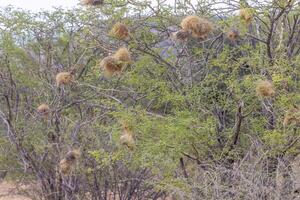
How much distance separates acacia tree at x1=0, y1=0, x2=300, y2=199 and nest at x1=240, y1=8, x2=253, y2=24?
0.5 inches

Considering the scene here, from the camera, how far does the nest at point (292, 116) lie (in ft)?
18.5

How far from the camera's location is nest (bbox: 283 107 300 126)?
5648 mm

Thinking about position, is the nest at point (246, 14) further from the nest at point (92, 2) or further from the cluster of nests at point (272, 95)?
the nest at point (92, 2)

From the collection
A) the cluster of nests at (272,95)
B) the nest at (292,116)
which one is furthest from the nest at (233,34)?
the nest at (292,116)

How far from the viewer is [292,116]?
18.6 ft

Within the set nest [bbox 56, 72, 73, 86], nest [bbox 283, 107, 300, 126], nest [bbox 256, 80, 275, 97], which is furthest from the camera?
nest [bbox 56, 72, 73, 86]

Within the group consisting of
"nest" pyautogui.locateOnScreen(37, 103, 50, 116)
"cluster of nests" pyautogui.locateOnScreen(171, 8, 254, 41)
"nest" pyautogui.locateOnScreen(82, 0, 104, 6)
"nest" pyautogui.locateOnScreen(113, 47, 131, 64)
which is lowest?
"nest" pyautogui.locateOnScreen(37, 103, 50, 116)

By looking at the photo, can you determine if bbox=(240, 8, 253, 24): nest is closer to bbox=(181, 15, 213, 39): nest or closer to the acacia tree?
the acacia tree

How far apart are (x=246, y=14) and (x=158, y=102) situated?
173cm

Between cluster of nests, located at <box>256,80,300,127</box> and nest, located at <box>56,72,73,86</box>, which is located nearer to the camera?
cluster of nests, located at <box>256,80,300,127</box>

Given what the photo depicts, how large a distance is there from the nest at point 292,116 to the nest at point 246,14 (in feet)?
3.10

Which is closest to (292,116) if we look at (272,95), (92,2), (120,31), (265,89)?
(272,95)

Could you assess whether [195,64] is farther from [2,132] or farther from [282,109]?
[2,132]

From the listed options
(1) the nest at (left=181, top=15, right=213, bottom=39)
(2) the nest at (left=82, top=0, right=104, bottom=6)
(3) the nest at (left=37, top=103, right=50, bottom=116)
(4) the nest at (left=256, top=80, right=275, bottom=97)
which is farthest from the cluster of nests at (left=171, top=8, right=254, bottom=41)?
(3) the nest at (left=37, top=103, right=50, bottom=116)
